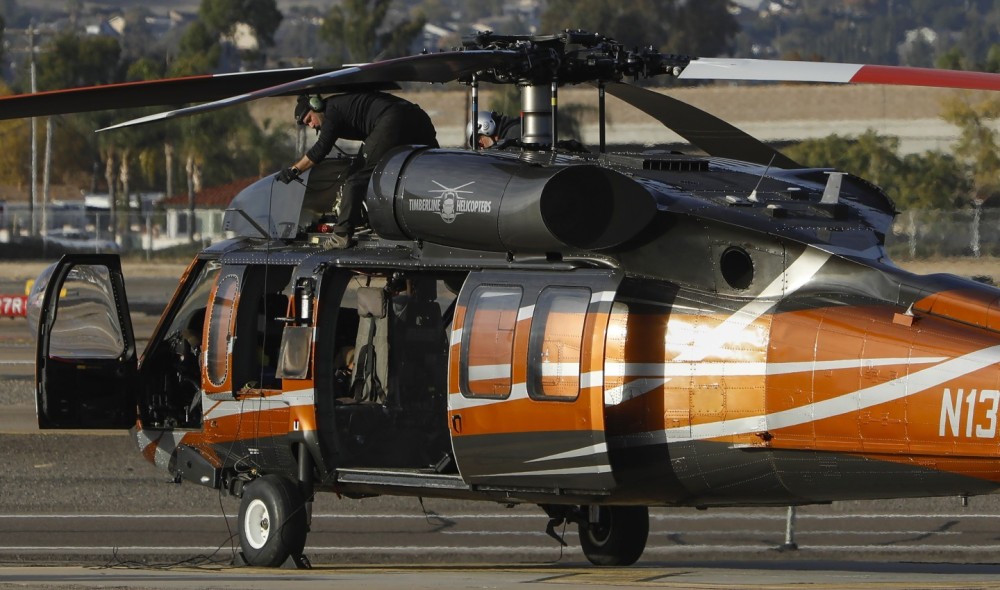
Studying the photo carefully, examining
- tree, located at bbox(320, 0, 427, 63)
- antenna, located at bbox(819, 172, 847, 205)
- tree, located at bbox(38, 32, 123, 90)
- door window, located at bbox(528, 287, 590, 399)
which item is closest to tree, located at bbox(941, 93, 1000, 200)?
antenna, located at bbox(819, 172, 847, 205)

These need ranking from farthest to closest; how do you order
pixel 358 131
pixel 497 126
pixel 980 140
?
pixel 980 140 < pixel 497 126 < pixel 358 131

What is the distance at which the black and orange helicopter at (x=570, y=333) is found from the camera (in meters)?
9.73

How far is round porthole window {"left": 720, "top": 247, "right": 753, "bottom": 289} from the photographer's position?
10242 mm

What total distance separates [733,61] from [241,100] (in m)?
3.67

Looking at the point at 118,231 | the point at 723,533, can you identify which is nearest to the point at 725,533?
the point at 723,533

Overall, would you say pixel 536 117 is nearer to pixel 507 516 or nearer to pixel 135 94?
pixel 135 94

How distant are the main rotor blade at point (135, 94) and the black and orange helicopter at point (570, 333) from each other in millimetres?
28

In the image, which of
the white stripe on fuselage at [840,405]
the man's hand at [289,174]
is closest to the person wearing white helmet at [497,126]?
the man's hand at [289,174]

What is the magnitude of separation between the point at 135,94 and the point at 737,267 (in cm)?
424

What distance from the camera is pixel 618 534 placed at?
12.8m

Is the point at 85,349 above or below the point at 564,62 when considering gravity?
below

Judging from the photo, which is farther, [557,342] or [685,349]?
[557,342]

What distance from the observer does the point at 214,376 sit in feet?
41.8

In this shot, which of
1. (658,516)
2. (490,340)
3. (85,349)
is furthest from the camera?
(658,516)
